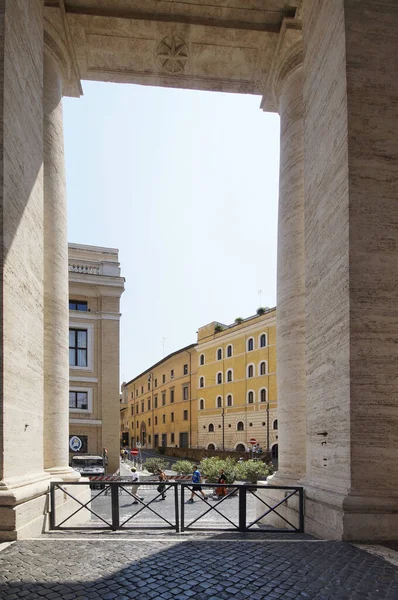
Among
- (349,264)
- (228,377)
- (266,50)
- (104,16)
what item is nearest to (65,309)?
(349,264)

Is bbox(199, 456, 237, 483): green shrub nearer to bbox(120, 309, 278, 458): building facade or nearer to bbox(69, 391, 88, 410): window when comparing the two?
bbox(69, 391, 88, 410): window

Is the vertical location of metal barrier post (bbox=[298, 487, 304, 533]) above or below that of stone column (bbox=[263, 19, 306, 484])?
below

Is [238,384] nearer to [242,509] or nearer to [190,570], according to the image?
[242,509]

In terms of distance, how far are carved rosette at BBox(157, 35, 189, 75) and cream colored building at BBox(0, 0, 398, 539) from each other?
11cm

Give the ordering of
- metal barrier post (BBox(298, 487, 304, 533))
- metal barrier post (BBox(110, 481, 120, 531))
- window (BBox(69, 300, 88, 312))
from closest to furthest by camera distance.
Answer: metal barrier post (BBox(110, 481, 120, 531)) < metal barrier post (BBox(298, 487, 304, 533)) < window (BBox(69, 300, 88, 312))

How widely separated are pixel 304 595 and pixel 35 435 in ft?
16.7

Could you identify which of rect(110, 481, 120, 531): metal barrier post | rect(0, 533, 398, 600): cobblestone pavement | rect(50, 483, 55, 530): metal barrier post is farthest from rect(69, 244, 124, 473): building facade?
rect(0, 533, 398, 600): cobblestone pavement

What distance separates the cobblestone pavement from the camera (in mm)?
4734

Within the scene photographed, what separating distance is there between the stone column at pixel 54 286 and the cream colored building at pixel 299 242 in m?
0.03

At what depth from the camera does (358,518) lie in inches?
257

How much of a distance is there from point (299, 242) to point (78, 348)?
1970 cm

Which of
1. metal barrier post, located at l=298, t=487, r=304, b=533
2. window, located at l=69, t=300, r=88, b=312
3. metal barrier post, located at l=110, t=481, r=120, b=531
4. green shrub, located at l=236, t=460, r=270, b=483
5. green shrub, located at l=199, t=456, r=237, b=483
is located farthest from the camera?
window, located at l=69, t=300, r=88, b=312

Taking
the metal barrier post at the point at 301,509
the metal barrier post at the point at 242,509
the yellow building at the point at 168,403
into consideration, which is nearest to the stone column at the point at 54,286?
the metal barrier post at the point at 242,509

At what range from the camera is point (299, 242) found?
10.5 metres
